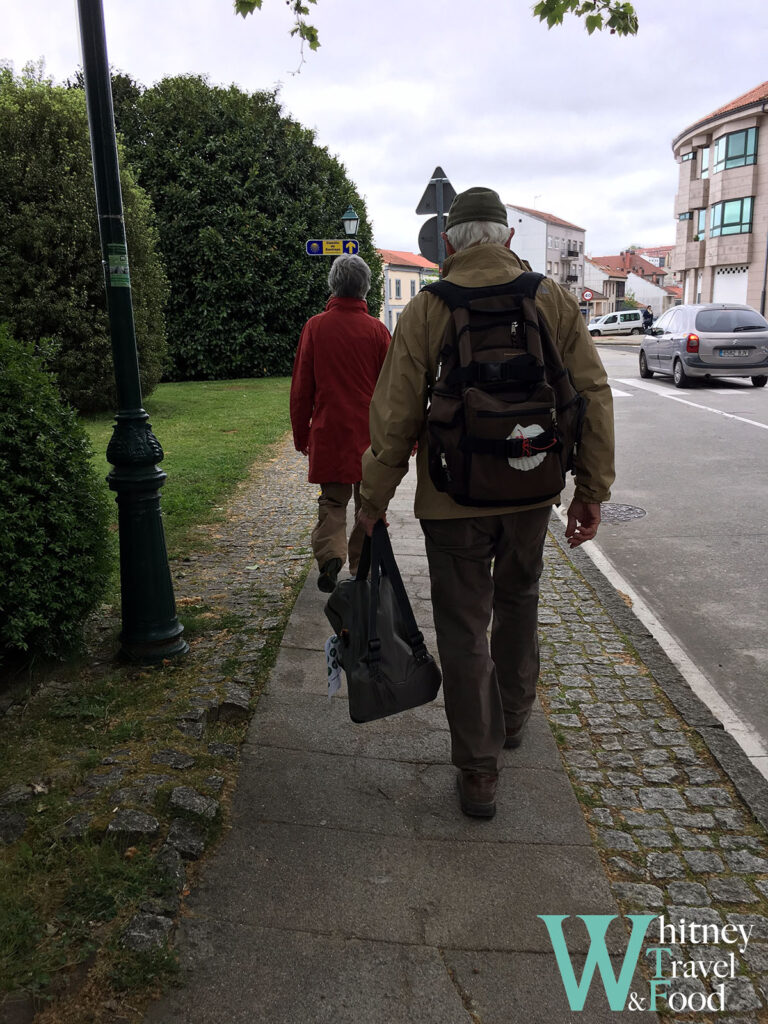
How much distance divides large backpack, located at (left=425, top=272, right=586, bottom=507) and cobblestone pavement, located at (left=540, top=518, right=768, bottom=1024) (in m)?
1.25

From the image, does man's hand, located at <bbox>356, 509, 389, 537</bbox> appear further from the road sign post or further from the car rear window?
the car rear window

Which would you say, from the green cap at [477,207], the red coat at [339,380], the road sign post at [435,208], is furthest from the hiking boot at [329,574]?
the road sign post at [435,208]

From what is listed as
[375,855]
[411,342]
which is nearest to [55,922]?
→ [375,855]

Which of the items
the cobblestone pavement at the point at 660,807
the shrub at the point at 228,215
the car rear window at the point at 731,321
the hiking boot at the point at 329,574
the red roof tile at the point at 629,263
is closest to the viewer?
the cobblestone pavement at the point at 660,807

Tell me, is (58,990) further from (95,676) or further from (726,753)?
(726,753)

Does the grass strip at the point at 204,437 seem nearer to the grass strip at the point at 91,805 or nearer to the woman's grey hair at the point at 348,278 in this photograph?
the woman's grey hair at the point at 348,278

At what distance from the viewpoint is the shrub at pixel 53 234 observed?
11773 mm

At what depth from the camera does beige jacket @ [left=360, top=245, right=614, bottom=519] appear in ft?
8.91

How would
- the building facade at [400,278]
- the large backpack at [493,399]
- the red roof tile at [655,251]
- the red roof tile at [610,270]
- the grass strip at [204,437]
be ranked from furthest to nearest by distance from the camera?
the red roof tile at [655,251] < the red roof tile at [610,270] < the building facade at [400,278] < the grass strip at [204,437] < the large backpack at [493,399]

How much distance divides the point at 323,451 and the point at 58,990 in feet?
11.2

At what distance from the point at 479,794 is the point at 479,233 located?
1.95 metres

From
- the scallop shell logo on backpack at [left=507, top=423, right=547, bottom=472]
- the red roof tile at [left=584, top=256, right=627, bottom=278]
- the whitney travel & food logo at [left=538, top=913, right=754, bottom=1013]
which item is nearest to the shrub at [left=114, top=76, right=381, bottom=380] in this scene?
the scallop shell logo on backpack at [left=507, top=423, right=547, bottom=472]

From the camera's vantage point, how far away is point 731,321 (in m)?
17.4

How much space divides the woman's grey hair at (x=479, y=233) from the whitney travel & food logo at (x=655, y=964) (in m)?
2.16
